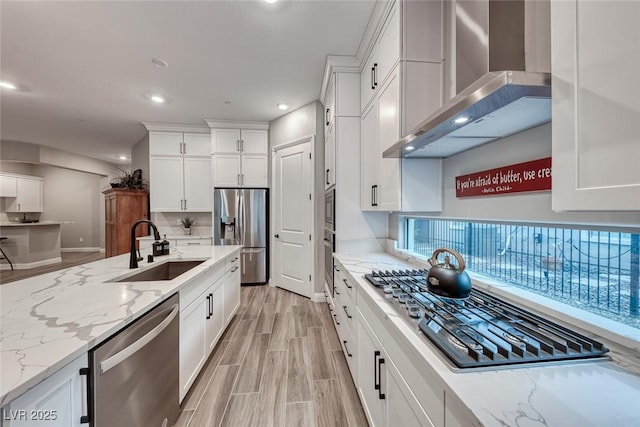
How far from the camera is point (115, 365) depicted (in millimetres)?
931

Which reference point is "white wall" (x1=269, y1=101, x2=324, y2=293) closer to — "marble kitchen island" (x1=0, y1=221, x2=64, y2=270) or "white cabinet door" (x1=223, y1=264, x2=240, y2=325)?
"white cabinet door" (x1=223, y1=264, x2=240, y2=325)

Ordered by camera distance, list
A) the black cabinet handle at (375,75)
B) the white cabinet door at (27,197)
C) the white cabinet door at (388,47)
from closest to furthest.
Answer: the white cabinet door at (388,47), the black cabinet handle at (375,75), the white cabinet door at (27,197)

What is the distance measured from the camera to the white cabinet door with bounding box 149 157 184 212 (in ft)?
14.8

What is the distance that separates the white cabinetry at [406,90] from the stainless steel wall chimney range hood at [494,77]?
0.17 meters

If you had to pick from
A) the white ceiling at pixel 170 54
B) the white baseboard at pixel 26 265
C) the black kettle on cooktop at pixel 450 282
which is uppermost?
the white ceiling at pixel 170 54

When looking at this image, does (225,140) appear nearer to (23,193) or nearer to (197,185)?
(197,185)

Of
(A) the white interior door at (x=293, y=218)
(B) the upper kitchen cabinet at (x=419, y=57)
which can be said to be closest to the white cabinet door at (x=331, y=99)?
(A) the white interior door at (x=293, y=218)

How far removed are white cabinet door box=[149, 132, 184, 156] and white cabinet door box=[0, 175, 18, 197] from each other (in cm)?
447

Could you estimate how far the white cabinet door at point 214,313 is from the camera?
6.64 ft

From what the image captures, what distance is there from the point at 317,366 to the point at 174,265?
153cm

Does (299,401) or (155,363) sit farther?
(299,401)

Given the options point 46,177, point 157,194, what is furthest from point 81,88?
point 46,177

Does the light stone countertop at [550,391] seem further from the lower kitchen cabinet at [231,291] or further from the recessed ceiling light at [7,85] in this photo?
the recessed ceiling light at [7,85]

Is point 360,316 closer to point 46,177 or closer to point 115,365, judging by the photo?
point 115,365
